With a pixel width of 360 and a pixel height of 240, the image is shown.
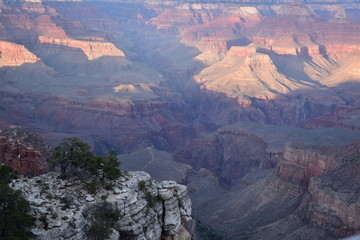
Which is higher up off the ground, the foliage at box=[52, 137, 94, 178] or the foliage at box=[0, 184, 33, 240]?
the foliage at box=[52, 137, 94, 178]

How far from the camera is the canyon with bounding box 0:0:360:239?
183 ft

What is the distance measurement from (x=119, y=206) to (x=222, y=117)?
114 meters

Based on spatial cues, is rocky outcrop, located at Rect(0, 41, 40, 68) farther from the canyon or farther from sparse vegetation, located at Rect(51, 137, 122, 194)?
sparse vegetation, located at Rect(51, 137, 122, 194)

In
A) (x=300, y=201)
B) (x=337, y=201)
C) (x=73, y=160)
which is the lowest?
(x=300, y=201)

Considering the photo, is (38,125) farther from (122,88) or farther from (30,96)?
(122,88)

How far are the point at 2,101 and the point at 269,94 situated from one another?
67.5 metres

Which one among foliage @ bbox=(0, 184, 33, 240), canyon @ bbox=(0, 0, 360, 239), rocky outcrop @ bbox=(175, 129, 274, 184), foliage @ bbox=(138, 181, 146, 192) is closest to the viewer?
foliage @ bbox=(0, 184, 33, 240)

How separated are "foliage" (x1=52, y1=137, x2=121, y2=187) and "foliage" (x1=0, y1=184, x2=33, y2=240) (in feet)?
13.7

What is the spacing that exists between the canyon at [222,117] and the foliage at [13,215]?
11.1m

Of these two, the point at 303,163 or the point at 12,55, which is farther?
the point at 12,55

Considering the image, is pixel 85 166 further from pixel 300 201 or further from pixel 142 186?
pixel 300 201

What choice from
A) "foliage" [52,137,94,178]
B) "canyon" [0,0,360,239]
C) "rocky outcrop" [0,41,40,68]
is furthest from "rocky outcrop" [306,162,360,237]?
"rocky outcrop" [0,41,40,68]

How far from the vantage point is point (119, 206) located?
2392cm

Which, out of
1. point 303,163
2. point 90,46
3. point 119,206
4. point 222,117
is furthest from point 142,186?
point 90,46
